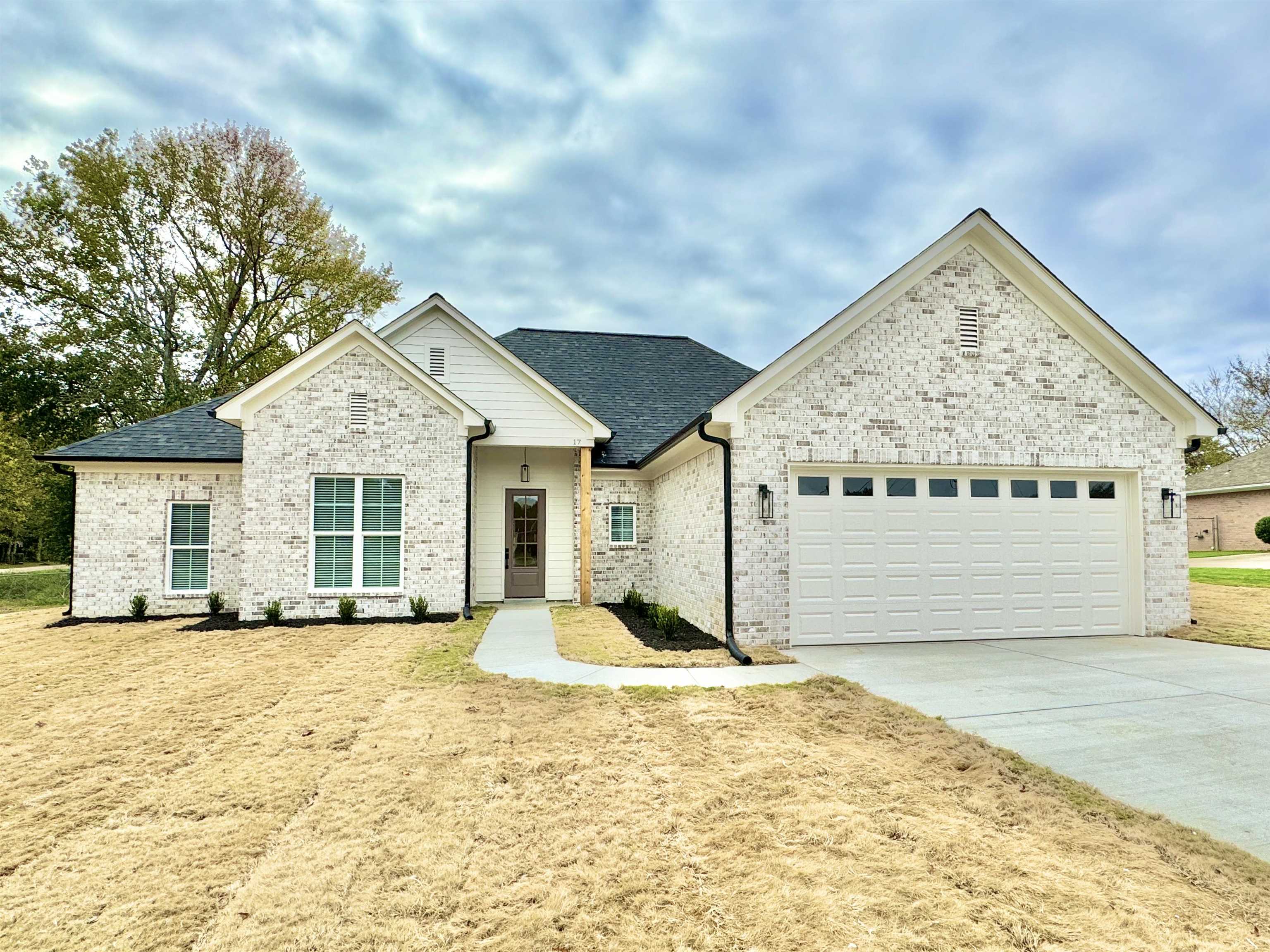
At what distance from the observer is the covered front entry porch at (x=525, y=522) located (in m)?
13.9

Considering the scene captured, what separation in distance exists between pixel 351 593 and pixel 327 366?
161 inches

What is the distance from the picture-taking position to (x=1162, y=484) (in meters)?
9.58

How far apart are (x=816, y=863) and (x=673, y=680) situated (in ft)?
12.3

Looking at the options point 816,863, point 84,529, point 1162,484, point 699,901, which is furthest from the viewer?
point 84,529

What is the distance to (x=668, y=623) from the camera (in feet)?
31.6

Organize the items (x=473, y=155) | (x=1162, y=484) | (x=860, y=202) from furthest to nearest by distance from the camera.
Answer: (x=860, y=202)
(x=473, y=155)
(x=1162, y=484)

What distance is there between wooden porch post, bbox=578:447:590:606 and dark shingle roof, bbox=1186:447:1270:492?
25512 millimetres

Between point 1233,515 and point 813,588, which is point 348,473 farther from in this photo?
point 1233,515

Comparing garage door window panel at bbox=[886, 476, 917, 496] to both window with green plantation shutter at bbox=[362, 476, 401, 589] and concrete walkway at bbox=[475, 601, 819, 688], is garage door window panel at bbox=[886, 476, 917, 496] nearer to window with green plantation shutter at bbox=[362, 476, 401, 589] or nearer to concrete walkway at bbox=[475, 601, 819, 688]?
concrete walkway at bbox=[475, 601, 819, 688]

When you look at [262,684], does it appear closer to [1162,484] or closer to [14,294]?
[1162,484]

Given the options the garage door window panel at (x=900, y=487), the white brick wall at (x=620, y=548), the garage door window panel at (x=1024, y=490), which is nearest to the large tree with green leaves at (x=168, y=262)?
the white brick wall at (x=620, y=548)

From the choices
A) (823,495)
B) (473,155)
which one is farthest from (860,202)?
(823,495)

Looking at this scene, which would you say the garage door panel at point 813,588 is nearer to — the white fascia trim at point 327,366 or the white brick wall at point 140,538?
the white fascia trim at point 327,366

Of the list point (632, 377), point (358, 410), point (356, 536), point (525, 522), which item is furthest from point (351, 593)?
point (632, 377)
